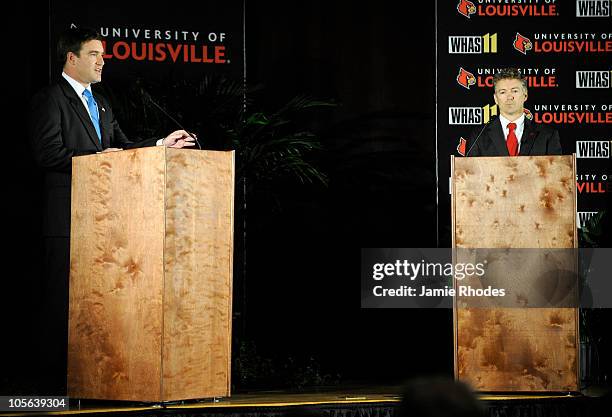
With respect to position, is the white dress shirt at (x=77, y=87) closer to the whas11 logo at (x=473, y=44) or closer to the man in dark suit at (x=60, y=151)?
the man in dark suit at (x=60, y=151)

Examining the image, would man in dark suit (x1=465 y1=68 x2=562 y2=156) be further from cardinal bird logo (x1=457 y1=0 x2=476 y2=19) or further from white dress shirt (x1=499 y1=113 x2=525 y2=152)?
cardinal bird logo (x1=457 y1=0 x2=476 y2=19)

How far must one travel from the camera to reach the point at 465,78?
686 cm

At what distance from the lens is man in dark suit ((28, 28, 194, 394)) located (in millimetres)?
4332

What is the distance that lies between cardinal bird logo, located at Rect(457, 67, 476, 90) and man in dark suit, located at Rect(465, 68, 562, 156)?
6.02 ft

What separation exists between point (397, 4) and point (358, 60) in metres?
0.49

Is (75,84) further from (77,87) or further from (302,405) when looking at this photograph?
(302,405)

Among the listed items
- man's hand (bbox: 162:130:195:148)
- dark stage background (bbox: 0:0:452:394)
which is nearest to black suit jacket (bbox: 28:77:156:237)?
man's hand (bbox: 162:130:195:148)

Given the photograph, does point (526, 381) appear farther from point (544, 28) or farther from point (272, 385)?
point (544, 28)

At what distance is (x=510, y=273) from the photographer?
15.3 feet

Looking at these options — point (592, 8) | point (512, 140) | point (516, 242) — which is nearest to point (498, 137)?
point (512, 140)

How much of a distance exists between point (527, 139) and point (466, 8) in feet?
7.30

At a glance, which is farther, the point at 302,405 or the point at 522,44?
the point at 522,44

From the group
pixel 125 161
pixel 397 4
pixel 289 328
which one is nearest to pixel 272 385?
pixel 289 328

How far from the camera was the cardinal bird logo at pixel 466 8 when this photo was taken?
689 cm
